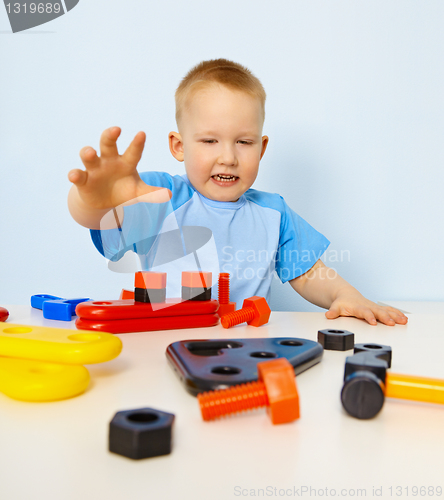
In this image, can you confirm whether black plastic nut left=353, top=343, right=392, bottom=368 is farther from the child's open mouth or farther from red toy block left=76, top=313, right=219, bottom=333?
the child's open mouth

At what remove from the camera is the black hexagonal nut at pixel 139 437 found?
0.75 ft

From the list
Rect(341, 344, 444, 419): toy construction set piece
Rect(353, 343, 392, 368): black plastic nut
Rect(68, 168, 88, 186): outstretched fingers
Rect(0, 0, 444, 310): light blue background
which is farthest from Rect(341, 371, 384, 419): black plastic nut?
Rect(0, 0, 444, 310): light blue background

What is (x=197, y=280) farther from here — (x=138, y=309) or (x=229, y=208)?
(x=229, y=208)

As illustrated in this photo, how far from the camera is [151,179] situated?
3.14ft

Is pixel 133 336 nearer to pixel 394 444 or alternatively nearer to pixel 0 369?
pixel 0 369

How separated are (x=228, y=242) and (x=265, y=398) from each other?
775 mm

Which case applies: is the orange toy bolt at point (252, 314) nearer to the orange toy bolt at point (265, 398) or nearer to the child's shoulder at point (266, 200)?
the orange toy bolt at point (265, 398)

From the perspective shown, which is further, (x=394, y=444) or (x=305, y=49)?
(x=305, y=49)

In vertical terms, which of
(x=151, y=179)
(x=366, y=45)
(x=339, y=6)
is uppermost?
(x=339, y=6)

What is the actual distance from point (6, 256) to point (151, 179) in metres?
0.84

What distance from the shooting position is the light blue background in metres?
1.36

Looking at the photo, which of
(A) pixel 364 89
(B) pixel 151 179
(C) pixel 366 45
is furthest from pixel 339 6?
(B) pixel 151 179

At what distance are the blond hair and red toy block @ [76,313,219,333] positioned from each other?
0.60m

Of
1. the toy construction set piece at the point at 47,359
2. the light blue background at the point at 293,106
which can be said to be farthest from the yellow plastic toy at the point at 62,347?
the light blue background at the point at 293,106
